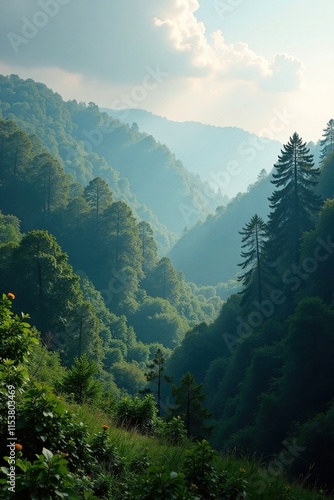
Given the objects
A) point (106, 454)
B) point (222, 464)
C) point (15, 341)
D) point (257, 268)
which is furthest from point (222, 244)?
point (15, 341)

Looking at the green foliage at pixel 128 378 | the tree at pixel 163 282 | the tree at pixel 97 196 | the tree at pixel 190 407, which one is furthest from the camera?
the tree at pixel 163 282

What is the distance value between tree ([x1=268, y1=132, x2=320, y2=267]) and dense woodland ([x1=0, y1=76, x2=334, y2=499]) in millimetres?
147

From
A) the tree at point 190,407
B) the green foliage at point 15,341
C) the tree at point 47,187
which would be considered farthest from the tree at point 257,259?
the tree at point 47,187

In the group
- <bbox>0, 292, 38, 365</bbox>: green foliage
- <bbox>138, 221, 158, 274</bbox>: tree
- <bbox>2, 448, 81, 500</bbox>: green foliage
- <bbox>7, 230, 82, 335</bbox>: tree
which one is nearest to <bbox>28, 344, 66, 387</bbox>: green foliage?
<bbox>0, 292, 38, 365</bbox>: green foliage

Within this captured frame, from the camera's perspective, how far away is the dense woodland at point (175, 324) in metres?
13.1

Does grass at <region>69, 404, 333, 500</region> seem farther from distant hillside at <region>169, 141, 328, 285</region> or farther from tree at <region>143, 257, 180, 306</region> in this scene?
distant hillside at <region>169, 141, 328, 285</region>

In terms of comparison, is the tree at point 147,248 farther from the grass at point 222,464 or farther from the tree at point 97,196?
the grass at point 222,464

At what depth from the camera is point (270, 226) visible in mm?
45781

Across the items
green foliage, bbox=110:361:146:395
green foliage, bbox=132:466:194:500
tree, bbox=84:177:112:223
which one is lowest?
green foliage, bbox=110:361:146:395

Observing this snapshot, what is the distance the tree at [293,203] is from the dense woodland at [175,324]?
0.15m

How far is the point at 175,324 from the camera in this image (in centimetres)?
8138

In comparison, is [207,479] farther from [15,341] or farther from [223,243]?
[223,243]

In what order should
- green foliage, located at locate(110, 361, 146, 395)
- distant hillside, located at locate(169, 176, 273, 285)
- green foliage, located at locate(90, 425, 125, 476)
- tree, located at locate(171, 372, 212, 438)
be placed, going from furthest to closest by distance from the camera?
1. distant hillside, located at locate(169, 176, 273, 285)
2. green foliage, located at locate(110, 361, 146, 395)
3. tree, located at locate(171, 372, 212, 438)
4. green foliage, located at locate(90, 425, 125, 476)

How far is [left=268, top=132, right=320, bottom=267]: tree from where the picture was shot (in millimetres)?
43812
